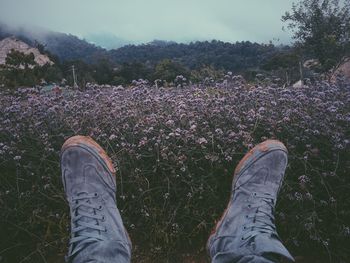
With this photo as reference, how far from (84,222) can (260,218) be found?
0.86 meters

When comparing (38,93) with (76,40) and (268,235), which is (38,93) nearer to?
(268,235)

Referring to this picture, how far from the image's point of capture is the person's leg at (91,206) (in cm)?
187

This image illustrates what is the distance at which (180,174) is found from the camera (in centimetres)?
276

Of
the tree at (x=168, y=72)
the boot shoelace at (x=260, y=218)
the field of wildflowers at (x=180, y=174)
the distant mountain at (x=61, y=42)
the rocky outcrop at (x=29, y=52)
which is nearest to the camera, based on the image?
the boot shoelace at (x=260, y=218)

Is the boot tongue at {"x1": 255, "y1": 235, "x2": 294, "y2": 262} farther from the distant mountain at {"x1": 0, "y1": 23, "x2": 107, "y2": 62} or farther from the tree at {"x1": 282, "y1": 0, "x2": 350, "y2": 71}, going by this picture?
the distant mountain at {"x1": 0, "y1": 23, "x2": 107, "y2": 62}

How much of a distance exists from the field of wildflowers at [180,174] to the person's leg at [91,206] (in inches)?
11.0

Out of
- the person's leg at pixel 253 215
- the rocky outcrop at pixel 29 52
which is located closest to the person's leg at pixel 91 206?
the person's leg at pixel 253 215

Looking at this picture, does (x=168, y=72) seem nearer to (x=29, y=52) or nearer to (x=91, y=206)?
(x=29, y=52)

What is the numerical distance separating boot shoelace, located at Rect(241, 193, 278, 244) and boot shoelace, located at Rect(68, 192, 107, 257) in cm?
67

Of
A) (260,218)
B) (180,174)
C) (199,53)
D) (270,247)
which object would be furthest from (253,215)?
(199,53)

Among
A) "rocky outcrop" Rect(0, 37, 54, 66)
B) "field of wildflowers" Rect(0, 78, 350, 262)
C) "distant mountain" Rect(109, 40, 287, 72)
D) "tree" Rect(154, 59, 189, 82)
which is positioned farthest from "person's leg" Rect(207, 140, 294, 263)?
"distant mountain" Rect(109, 40, 287, 72)

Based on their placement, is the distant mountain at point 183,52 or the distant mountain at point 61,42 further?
the distant mountain at point 61,42

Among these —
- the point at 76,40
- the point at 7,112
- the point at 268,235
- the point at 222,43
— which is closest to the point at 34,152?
Answer: the point at 7,112

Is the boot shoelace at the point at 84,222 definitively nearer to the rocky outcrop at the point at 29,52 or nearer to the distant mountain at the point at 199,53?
the rocky outcrop at the point at 29,52
